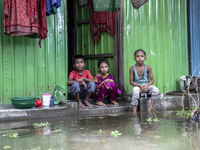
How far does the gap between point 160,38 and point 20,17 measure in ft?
12.6

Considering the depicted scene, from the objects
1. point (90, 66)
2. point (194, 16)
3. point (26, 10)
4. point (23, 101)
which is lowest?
point (23, 101)

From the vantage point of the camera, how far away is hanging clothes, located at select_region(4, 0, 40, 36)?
3643 mm

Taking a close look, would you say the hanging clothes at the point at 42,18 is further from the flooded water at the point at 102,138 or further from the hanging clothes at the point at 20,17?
the flooded water at the point at 102,138

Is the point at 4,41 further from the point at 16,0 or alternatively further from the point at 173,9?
the point at 173,9

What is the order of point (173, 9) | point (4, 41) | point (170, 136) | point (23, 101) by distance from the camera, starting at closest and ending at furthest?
point (170, 136) → point (23, 101) → point (4, 41) → point (173, 9)

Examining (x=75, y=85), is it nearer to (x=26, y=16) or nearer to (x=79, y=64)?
(x=79, y=64)

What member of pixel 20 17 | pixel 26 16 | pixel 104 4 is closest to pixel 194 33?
pixel 104 4

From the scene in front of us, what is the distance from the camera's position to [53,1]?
12.1 ft

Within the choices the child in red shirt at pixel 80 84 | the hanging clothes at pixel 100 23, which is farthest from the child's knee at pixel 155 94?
the hanging clothes at pixel 100 23

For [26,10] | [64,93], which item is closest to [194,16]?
[64,93]

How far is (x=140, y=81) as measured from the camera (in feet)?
16.2

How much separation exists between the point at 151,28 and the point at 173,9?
1134mm

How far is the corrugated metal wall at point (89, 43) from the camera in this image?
18.3 feet

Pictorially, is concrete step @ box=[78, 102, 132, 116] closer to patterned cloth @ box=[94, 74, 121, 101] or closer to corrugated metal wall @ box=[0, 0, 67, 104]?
patterned cloth @ box=[94, 74, 121, 101]
